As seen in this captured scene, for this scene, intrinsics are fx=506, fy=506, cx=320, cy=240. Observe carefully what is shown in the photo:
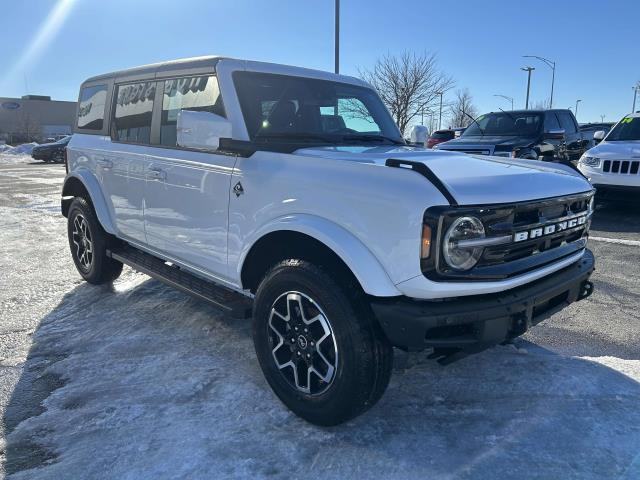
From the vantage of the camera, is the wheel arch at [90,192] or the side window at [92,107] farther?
the side window at [92,107]

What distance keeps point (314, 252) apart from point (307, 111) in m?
1.34

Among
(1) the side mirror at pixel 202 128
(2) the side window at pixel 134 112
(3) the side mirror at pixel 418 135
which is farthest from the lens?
(3) the side mirror at pixel 418 135

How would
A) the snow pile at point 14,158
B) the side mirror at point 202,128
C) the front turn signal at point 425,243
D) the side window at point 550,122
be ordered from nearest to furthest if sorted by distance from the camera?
1. the front turn signal at point 425,243
2. the side mirror at point 202,128
3. the side window at point 550,122
4. the snow pile at point 14,158

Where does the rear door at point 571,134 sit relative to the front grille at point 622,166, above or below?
above

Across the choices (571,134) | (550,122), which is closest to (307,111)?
(550,122)

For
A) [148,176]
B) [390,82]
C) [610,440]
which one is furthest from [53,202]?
[390,82]

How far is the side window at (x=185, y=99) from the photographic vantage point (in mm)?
3443

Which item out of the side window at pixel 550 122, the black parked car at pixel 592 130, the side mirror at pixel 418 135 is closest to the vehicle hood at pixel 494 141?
the side window at pixel 550 122

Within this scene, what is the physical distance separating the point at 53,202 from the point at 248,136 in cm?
947

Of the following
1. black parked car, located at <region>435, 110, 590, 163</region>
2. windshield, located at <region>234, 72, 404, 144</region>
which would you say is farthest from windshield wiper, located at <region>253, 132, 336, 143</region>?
black parked car, located at <region>435, 110, 590, 163</region>

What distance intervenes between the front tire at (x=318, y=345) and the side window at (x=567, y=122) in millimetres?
9859

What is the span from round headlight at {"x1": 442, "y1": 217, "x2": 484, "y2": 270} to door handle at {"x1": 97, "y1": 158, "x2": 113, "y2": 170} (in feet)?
11.1

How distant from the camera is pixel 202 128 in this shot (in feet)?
9.80

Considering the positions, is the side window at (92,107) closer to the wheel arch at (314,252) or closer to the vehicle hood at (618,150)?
the wheel arch at (314,252)
